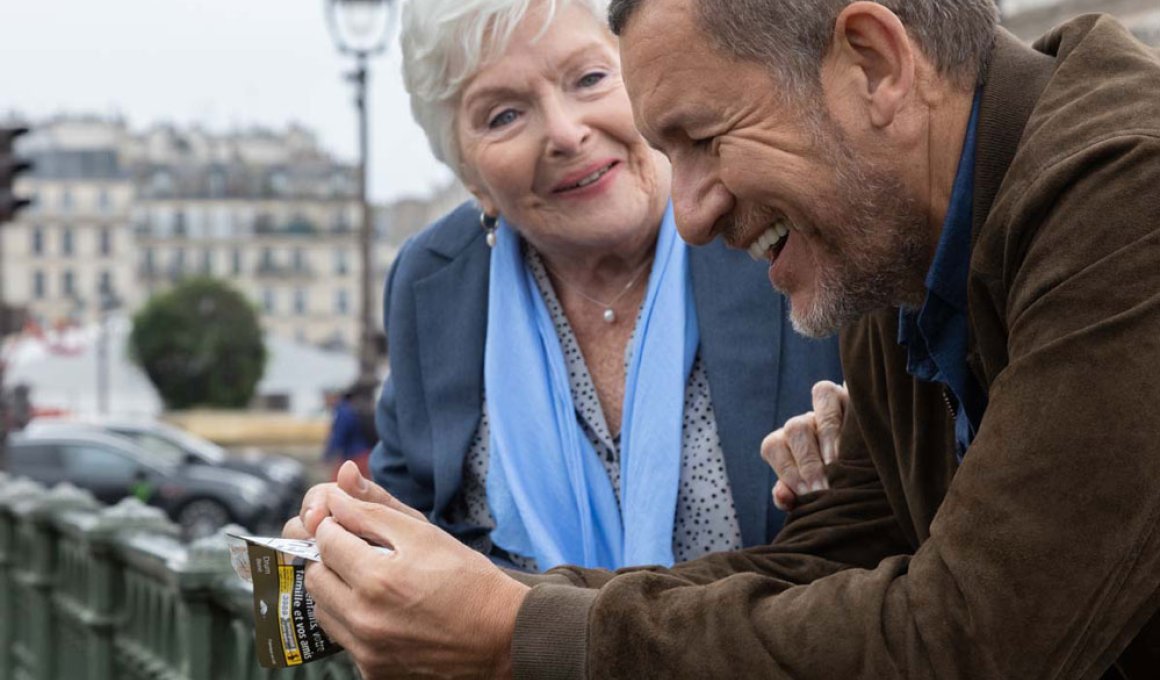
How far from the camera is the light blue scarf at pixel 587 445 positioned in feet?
Answer: 9.54

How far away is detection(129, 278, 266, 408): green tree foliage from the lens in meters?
66.6

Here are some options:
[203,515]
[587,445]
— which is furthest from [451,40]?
[203,515]

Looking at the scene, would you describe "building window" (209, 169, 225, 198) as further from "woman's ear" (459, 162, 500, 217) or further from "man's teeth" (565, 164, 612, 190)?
"man's teeth" (565, 164, 612, 190)

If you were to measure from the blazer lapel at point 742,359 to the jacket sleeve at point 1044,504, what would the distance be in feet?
3.32

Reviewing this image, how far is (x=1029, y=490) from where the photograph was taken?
1668mm

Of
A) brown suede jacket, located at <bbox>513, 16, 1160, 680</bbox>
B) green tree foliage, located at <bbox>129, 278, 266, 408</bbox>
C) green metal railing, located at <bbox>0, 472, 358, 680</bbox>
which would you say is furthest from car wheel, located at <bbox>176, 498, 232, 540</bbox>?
green tree foliage, located at <bbox>129, 278, 266, 408</bbox>

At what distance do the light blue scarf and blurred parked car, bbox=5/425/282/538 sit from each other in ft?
71.0

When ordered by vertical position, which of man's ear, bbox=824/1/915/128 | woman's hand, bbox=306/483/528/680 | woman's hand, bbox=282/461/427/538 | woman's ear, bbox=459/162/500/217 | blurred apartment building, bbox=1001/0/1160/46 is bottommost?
woman's hand, bbox=306/483/528/680

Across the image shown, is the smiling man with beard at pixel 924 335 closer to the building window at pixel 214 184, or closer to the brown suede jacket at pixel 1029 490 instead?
the brown suede jacket at pixel 1029 490

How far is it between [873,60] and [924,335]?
1.06 ft

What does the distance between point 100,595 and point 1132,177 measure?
3626mm

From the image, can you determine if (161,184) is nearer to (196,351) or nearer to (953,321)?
(196,351)

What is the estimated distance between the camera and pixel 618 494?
3020 millimetres

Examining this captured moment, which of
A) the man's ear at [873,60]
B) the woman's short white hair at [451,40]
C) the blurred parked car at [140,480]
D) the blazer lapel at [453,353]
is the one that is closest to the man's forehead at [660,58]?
the man's ear at [873,60]
